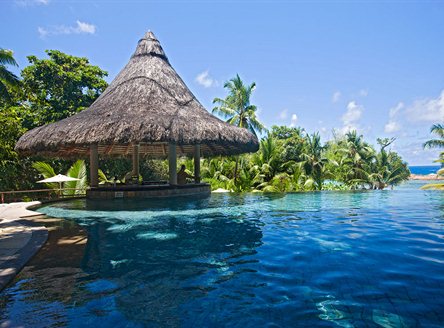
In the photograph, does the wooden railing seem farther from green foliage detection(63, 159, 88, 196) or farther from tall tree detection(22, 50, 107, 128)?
tall tree detection(22, 50, 107, 128)

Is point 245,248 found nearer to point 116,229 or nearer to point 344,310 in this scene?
point 344,310

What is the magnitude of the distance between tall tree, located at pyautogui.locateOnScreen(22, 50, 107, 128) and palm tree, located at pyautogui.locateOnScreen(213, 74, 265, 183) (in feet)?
28.6

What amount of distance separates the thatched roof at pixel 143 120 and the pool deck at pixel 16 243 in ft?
11.6

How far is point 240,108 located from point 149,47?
9.51 metres

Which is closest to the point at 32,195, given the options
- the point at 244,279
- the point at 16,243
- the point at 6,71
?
the point at 6,71

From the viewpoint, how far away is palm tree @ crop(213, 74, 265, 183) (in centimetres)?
2188

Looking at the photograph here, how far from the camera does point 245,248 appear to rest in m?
4.55

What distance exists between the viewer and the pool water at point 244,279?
252 cm

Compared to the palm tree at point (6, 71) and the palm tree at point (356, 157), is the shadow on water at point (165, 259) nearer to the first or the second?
the palm tree at point (6, 71)

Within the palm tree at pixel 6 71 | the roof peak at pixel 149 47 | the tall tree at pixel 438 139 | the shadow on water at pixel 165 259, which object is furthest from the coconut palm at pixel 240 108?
the shadow on water at pixel 165 259

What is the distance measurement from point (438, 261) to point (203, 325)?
10.3 ft

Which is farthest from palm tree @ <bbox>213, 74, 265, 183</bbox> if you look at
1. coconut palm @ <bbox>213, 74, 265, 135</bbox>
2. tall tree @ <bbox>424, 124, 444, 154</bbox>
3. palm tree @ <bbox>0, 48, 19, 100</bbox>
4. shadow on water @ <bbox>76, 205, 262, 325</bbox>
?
shadow on water @ <bbox>76, 205, 262, 325</bbox>

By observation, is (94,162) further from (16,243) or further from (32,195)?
(16,243)

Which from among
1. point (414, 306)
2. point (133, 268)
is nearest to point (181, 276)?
point (133, 268)
